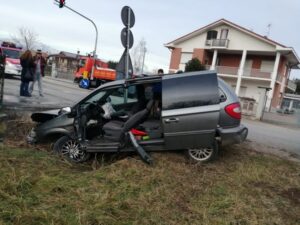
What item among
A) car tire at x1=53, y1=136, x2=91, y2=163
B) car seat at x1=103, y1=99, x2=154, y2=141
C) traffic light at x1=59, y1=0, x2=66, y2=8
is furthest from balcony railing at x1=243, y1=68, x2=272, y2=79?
car tire at x1=53, y1=136, x2=91, y2=163

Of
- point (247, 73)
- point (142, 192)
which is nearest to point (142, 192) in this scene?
point (142, 192)

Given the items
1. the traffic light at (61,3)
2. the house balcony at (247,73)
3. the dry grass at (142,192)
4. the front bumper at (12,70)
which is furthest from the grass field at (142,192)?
the house balcony at (247,73)

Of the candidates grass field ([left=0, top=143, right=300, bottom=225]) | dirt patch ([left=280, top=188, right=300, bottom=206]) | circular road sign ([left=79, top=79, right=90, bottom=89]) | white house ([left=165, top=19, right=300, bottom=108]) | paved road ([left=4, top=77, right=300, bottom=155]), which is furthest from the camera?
white house ([left=165, top=19, right=300, bottom=108])

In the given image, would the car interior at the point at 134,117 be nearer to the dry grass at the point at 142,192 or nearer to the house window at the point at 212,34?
the dry grass at the point at 142,192

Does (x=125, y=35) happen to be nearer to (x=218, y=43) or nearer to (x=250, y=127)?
(x=250, y=127)

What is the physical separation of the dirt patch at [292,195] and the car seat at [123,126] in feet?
8.00

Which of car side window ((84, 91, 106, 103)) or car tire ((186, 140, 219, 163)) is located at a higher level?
car side window ((84, 91, 106, 103))

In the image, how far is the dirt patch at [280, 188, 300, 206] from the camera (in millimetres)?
4013

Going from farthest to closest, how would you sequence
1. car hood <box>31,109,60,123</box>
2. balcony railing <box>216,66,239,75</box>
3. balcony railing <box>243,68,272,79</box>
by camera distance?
balcony railing <box>216,66,239,75</box>
balcony railing <box>243,68,272,79</box>
car hood <box>31,109,60,123</box>

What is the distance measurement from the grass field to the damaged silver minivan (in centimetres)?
28

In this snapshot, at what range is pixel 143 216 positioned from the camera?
10.6 ft

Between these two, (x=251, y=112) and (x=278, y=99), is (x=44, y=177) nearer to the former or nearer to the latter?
(x=251, y=112)

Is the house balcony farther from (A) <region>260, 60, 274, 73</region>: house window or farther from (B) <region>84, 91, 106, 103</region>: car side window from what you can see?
(B) <region>84, 91, 106, 103</region>: car side window

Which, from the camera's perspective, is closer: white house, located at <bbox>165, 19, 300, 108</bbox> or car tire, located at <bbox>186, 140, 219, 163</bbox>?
car tire, located at <bbox>186, 140, 219, 163</bbox>
